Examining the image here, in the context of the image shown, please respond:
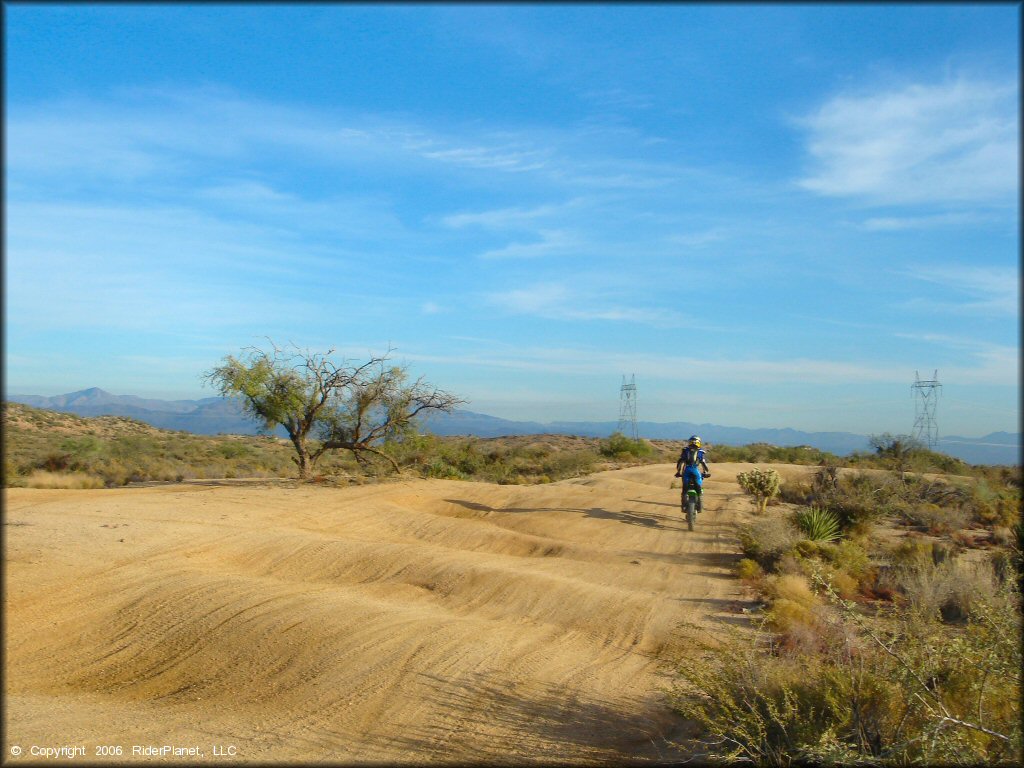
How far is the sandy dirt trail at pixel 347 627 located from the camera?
7.19m

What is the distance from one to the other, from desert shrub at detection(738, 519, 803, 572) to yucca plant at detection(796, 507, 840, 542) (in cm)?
47

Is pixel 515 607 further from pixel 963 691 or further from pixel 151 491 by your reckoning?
pixel 151 491

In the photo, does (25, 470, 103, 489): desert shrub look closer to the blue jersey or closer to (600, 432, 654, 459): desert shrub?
the blue jersey

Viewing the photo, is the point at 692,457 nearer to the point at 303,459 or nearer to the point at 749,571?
the point at 749,571

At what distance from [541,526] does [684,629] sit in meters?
8.25

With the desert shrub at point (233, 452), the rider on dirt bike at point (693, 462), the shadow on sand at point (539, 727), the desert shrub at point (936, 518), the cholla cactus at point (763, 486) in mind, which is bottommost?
the desert shrub at point (233, 452)

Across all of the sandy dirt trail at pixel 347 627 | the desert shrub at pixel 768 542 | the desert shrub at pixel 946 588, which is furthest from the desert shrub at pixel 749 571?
the desert shrub at pixel 946 588

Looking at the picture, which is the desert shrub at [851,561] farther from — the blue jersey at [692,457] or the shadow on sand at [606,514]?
the shadow on sand at [606,514]

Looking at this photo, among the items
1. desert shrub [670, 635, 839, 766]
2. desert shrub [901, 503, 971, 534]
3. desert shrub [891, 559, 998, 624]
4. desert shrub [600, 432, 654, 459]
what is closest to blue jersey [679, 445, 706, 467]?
desert shrub [891, 559, 998, 624]

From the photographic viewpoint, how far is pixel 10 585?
11695 millimetres

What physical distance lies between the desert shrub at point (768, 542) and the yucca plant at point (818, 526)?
0.47m

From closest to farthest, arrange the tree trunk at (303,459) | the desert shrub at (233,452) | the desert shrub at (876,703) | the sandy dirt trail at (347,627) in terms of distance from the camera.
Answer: the desert shrub at (876,703) → the sandy dirt trail at (347,627) → the tree trunk at (303,459) → the desert shrub at (233,452)

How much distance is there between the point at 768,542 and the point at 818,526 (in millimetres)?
2282

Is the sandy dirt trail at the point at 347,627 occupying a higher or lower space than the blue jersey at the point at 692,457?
lower
